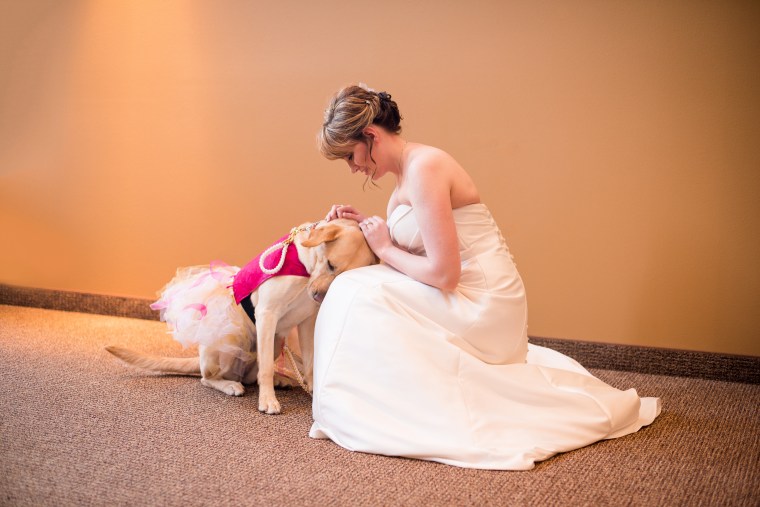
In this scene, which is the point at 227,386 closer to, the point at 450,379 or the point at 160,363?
the point at 160,363

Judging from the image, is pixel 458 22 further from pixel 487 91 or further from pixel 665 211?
pixel 665 211

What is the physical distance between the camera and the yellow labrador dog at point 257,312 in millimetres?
2523

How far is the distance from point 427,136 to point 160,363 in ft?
6.02

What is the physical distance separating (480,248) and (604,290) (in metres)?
1.35

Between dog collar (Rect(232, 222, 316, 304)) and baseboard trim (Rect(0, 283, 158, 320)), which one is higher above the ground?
dog collar (Rect(232, 222, 316, 304))

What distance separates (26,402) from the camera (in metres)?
2.54

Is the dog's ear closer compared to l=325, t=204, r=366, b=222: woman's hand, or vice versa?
the dog's ear

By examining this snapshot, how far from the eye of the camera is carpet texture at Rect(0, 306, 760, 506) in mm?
1865

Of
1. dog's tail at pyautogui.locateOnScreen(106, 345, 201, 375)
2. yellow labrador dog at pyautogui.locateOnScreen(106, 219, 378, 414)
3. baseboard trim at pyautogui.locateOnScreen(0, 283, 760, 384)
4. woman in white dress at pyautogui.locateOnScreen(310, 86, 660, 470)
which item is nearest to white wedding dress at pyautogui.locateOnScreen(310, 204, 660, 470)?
woman in white dress at pyautogui.locateOnScreen(310, 86, 660, 470)

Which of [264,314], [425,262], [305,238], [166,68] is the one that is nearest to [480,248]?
[425,262]

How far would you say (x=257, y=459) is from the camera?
83.0 inches

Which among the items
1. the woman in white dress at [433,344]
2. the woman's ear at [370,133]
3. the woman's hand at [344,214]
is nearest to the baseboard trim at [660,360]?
the woman in white dress at [433,344]

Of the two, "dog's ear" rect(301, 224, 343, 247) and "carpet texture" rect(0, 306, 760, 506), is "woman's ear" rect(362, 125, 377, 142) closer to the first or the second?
"dog's ear" rect(301, 224, 343, 247)

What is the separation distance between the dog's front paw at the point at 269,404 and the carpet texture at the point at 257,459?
0.04 metres
